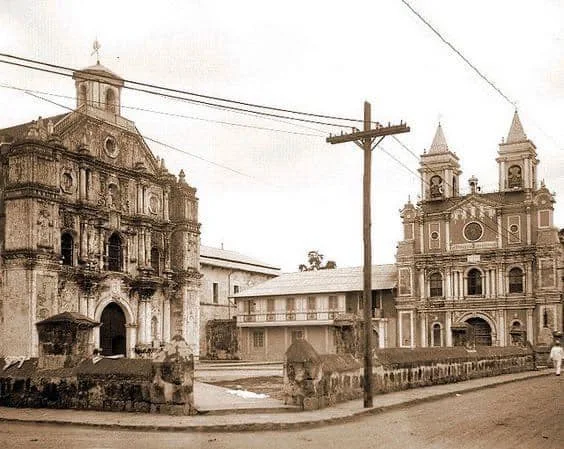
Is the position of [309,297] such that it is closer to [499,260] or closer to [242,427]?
[499,260]

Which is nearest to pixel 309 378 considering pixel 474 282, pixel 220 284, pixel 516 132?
pixel 474 282

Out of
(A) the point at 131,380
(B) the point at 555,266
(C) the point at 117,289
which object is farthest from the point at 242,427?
(B) the point at 555,266

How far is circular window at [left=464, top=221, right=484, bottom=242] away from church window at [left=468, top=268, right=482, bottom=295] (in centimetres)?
222

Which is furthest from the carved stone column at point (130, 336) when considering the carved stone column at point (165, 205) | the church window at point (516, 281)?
the church window at point (516, 281)

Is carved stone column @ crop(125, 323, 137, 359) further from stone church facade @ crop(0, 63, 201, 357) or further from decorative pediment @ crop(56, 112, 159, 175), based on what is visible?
decorative pediment @ crop(56, 112, 159, 175)

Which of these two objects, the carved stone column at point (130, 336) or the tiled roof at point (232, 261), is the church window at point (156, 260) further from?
the tiled roof at point (232, 261)

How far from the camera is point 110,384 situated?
1606 cm

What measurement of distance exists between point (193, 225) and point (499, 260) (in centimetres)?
2100

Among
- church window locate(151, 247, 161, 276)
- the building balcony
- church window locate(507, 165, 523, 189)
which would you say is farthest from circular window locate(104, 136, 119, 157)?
church window locate(507, 165, 523, 189)

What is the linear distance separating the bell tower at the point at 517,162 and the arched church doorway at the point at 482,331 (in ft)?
30.3

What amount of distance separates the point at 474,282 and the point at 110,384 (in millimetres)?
39610

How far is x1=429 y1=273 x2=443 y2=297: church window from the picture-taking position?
52.9 meters

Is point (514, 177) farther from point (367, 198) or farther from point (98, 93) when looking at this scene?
point (367, 198)

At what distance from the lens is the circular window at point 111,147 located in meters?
38.8
